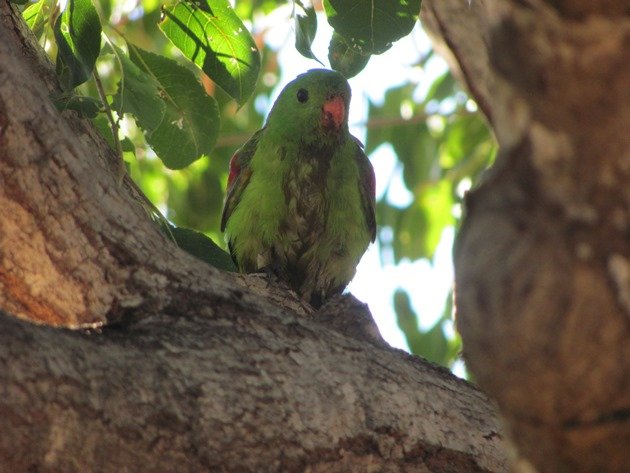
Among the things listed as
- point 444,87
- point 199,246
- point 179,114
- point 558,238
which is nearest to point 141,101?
point 179,114

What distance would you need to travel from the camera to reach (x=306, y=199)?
4.33 m

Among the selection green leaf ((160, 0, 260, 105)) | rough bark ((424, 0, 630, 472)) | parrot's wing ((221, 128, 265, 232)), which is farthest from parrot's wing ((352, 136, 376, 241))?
rough bark ((424, 0, 630, 472))

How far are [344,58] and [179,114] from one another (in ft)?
1.93

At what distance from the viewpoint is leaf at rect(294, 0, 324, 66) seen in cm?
296

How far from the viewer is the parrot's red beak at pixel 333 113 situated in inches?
181

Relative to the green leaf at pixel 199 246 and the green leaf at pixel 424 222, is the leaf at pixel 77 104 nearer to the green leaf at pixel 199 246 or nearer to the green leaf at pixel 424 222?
the green leaf at pixel 199 246

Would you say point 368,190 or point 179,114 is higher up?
point 368,190

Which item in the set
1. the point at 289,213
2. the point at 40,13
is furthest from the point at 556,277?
the point at 289,213

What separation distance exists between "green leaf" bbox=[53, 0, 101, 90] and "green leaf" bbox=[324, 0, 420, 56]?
27.1 inches

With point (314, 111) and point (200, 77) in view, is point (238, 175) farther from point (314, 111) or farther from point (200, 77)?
point (200, 77)

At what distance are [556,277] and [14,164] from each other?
1486 millimetres

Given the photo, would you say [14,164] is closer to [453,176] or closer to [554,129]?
[554,129]

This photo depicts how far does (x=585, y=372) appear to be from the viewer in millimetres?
1305

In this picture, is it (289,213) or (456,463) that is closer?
(456,463)
